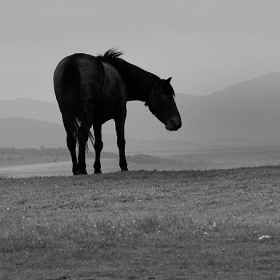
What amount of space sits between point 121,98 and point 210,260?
12388mm

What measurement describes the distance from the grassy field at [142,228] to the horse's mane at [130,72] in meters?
3.81

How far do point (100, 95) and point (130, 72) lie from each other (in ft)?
6.16

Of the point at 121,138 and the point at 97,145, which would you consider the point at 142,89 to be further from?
the point at 97,145

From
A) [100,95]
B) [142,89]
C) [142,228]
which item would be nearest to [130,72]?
[142,89]

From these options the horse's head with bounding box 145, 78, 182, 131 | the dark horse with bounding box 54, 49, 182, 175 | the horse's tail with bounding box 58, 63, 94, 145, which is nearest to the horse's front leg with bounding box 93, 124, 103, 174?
the dark horse with bounding box 54, 49, 182, 175

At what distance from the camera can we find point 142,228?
11703 millimetres

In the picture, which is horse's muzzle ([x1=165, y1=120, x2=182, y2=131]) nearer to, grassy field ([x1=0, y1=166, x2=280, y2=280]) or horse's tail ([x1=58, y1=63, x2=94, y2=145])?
grassy field ([x1=0, y1=166, x2=280, y2=280])

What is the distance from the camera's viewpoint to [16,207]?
1551cm

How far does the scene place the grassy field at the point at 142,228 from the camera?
8844 millimetres

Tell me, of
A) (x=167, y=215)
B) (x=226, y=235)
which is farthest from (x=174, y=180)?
(x=226, y=235)

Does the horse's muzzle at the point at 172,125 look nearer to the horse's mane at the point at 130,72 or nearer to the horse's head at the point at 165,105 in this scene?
the horse's head at the point at 165,105

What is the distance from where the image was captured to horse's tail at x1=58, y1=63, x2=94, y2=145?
19.4m

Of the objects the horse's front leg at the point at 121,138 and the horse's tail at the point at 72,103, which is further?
the horse's front leg at the point at 121,138

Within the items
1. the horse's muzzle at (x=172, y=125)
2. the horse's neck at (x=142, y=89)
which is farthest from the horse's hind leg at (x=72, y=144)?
the horse's muzzle at (x=172, y=125)
